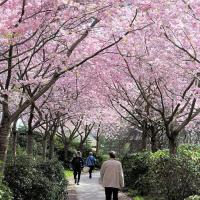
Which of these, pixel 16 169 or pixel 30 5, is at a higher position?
pixel 30 5

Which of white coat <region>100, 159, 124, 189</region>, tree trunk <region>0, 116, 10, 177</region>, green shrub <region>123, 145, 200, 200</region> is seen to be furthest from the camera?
white coat <region>100, 159, 124, 189</region>

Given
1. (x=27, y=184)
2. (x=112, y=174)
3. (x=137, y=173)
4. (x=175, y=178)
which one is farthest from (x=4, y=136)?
(x=137, y=173)

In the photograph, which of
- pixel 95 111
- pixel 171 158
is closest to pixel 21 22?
pixel 171 158

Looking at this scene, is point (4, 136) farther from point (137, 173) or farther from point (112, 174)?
point (137, 173)

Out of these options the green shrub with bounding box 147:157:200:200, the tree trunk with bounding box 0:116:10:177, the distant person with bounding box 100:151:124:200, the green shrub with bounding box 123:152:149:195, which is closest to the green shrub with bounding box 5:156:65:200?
the tree trunk with bounding box 0:116:10:177

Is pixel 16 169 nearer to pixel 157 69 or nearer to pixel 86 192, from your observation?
pixel 157 69

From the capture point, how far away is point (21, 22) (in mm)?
8000

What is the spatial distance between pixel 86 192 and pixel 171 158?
6.74 m

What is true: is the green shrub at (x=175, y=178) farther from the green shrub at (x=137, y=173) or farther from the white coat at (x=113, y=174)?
the green shrub at (x=137, y=173)

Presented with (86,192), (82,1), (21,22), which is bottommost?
(86,192)

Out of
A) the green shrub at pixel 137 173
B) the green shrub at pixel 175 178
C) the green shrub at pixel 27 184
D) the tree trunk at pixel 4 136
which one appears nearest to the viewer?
the green shrub at pixel 27 184

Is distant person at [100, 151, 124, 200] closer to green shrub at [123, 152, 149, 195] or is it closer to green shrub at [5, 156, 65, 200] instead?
green shrub at [5, 156, 65, 200]

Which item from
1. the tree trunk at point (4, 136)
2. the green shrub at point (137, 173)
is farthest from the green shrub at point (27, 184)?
the green shrub at point (137, 173)

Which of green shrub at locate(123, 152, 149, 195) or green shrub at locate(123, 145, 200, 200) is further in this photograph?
green shrub at locate(123, 152, 149, 195)
